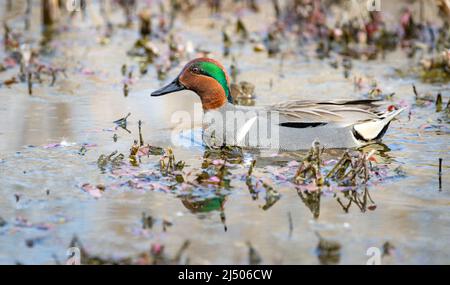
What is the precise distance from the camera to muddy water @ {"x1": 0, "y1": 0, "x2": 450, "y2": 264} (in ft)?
14.4

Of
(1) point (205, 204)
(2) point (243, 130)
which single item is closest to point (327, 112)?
(2) point (243, 130)

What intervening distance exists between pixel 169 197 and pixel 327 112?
1.67m

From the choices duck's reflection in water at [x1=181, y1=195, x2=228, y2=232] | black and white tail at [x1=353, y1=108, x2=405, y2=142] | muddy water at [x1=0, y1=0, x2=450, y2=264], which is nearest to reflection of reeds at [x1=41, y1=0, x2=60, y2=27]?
muddy water at [x1=0, y1=0, x2=450, y2=264]

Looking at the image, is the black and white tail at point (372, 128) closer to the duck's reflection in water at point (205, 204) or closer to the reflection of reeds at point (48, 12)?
the duck's reflection in water at point (205, 204)

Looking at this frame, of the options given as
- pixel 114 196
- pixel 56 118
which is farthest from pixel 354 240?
pixel 56 118

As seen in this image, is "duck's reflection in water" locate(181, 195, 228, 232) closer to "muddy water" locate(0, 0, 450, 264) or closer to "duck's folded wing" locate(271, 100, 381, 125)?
"muddy water" locate(0, 0, 450, 264)

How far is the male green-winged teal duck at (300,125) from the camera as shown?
6.27 m

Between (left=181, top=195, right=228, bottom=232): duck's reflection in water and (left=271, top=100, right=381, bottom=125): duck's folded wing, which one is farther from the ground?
(left=271, top=100, right=381, bottom=125): duck's folded wing

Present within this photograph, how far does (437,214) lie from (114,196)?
1853 millimetres

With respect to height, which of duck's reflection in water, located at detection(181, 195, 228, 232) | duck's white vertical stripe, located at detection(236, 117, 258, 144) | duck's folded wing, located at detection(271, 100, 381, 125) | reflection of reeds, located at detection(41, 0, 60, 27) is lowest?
duck's reflection in water, located at detection(181, 195, 228, 232)

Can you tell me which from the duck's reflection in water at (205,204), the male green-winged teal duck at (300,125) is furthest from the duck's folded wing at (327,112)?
the duck's reflection in water at (205,204)

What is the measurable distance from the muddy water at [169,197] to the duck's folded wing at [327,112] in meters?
0.28

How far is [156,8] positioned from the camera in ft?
41.4
